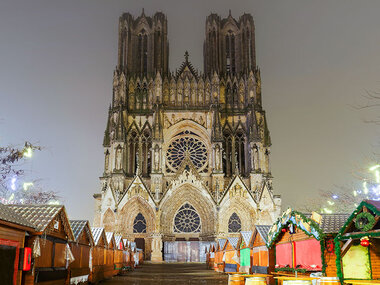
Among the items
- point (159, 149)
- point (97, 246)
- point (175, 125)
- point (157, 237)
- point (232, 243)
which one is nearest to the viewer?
point (97, 246)

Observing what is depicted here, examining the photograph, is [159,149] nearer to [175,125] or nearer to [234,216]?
[175,125]

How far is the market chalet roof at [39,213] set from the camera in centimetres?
1291

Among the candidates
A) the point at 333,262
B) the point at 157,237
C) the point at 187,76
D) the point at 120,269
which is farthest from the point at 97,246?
the point at 187,76

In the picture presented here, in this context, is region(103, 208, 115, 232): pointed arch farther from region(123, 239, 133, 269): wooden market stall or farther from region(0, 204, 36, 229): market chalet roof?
region(0, 204, 36, 229): market chalet roof

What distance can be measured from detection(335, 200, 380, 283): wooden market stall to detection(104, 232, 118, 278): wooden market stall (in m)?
14.0

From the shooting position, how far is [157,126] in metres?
45.8

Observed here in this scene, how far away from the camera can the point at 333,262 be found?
12945mm

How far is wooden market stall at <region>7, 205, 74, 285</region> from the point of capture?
12461 mm

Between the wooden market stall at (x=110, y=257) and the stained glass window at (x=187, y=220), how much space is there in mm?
18385

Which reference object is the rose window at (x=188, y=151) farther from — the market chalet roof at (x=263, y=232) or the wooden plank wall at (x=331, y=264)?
the wooden plank wall at (x=331, y=264)

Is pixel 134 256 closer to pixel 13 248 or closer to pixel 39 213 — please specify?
pixel 39 213

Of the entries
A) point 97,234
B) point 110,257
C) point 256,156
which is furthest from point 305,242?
point 256,156

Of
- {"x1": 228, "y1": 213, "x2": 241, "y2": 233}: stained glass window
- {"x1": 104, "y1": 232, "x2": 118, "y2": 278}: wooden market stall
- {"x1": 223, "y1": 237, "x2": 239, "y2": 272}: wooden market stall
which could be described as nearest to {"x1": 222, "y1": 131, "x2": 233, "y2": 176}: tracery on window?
{"x1": 228, "y1": 213, "x2": 241, "y2": 233}: stained glass window

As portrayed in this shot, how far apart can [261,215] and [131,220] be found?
13112 millimetres
